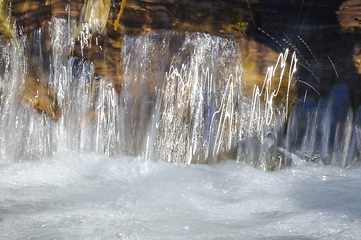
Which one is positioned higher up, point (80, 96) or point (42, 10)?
point (42, 10)

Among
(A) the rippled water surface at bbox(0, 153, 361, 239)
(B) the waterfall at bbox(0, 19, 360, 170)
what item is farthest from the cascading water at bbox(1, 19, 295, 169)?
(A) the rippled water surface at bbox(0, 153, 361, 239)

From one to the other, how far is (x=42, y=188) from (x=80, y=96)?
1.51 meters

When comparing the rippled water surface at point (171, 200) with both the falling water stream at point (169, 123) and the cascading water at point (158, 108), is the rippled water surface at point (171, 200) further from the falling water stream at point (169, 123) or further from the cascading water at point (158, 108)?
the cascading water at point (158, 108)

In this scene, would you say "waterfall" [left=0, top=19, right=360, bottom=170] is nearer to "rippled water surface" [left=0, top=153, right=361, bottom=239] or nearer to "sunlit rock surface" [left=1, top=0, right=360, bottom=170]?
"sunlit rock surface" [left=1, top=0, right=360, bottom=170]

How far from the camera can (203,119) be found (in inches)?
143

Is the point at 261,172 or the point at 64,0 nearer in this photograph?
the point at 261,172

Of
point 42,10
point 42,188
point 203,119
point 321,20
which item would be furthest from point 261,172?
point 42,10

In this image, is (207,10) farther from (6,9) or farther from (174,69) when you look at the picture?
(6,9)

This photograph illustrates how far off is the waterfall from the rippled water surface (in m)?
0.27

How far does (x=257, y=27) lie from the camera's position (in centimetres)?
352

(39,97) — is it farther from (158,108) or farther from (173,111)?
(173,111)

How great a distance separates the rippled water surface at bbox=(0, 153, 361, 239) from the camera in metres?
1.83

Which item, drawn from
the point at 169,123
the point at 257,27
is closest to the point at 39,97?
the point at 169,123

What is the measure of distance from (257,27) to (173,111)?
4.99 ft
